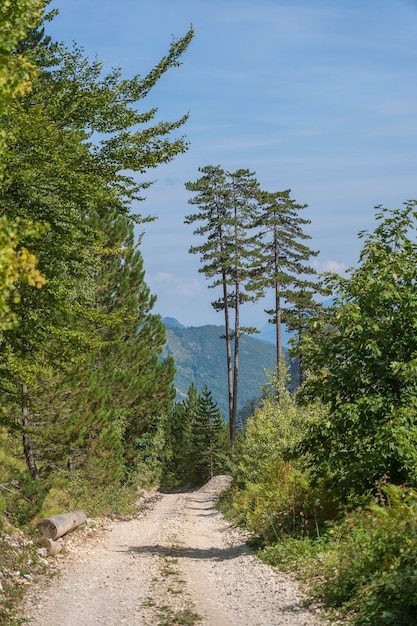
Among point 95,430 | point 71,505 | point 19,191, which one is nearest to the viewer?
point 19,191

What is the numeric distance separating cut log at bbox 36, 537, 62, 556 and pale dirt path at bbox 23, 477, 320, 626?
56 centimetres

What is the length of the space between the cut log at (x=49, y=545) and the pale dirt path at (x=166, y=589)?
0.56m

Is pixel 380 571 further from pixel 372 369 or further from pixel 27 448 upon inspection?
pixel 27 448

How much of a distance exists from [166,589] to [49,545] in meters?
4.87

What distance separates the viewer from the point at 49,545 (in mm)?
15047

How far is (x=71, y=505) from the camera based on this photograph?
2055cm

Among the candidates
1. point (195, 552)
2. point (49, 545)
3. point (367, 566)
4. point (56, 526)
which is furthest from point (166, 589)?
point (56, 526)

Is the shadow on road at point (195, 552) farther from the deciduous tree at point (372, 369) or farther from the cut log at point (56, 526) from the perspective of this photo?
the deciduous tree at point (372, 369)

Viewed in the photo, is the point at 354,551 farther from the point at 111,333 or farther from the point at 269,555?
the point at 111,333

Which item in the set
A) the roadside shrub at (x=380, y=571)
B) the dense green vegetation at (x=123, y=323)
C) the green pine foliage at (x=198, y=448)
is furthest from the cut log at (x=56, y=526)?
the green pine foliage at (x=198, y=448)

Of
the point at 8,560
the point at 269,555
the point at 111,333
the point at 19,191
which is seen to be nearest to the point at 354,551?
the point at 269,555

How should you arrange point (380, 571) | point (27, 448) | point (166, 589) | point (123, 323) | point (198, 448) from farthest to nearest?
point (198, 448) < point (27, 448) < point (123, 323) < point (166, 589) < point (380, 571)

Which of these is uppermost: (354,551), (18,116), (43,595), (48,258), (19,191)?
(18,116)

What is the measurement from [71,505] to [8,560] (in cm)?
820
